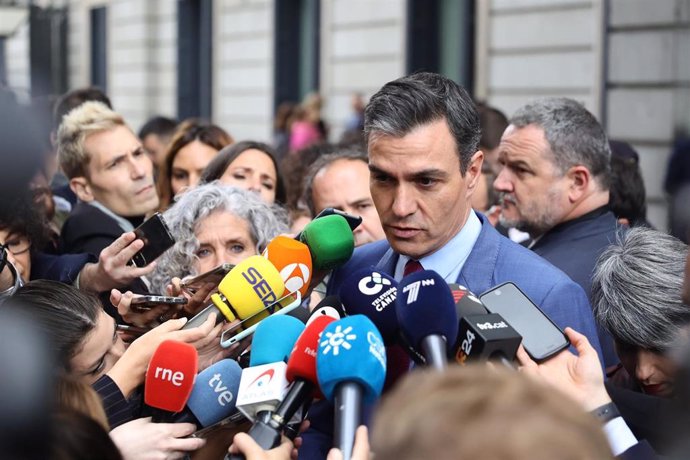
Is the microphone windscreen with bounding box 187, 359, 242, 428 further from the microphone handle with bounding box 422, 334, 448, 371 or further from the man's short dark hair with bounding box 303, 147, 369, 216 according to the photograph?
the man's short dark hair with bounding box 303, 147, 369, 216

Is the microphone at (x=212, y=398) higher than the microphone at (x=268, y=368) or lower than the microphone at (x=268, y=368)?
lower

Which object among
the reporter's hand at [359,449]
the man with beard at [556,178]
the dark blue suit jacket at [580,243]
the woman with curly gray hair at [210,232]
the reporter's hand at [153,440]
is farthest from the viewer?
the man with beard at [556,178]

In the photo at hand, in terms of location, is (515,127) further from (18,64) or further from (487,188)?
(18,64)

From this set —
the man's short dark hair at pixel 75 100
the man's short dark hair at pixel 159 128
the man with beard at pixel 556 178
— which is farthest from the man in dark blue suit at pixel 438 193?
the man's short dark hair at pixel 159 128

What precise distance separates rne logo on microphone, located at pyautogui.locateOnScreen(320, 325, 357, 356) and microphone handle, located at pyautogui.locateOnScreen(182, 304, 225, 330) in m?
0.52

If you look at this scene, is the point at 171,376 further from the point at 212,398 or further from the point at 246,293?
the point at 246,293

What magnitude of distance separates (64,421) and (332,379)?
530 mm

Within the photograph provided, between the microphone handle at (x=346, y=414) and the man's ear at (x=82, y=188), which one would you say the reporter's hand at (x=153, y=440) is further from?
the man's ear at (x=82, y=188)

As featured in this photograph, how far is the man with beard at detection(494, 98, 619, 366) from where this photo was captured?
13.2ft

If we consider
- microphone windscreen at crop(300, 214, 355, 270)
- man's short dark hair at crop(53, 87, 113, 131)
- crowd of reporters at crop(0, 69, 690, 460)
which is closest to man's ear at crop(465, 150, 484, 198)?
crowd of reporters at crop(0, 69, 690, 460)

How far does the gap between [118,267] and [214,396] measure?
104 centimetres

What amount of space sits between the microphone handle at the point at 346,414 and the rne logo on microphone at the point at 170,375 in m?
0.42

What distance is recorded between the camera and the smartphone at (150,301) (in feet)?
8.73

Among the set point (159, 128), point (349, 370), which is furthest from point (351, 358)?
point (159, 128)
